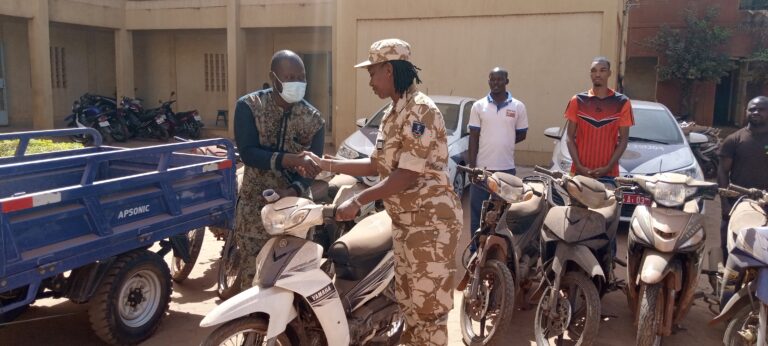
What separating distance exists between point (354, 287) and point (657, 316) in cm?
171

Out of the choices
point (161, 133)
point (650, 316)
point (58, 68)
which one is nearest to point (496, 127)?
point (650, 316)

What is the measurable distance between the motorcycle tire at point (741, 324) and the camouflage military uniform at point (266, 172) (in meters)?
2.53

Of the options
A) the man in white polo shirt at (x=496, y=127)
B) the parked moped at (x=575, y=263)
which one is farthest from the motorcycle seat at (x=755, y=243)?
the man in white polo shirt at (x=496, y=127)

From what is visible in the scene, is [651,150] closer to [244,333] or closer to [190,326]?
[190,326]

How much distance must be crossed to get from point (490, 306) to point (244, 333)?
1.68 meters

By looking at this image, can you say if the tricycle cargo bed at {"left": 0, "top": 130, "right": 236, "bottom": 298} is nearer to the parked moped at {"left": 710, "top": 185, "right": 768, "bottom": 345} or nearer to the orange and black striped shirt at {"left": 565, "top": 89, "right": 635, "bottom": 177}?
the orange and black striped shirt at {"left": 565, "top": 89, "right": 635, "bottom": 177}

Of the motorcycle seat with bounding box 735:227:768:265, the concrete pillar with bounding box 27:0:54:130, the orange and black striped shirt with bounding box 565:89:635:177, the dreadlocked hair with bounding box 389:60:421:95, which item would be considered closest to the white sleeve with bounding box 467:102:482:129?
the orange and black striped shirt with bounding box 565:89:635:177

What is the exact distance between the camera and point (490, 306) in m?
3.78

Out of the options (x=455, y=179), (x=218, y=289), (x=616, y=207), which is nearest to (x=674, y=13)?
(x=455, y=179)

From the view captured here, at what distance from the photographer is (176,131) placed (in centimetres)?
1510

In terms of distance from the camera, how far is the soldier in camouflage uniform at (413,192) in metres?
2.63

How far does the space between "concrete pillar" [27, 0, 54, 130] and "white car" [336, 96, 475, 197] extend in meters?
9.27

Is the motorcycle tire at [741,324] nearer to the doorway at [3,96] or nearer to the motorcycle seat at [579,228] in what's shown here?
the motorcycle seat at [579,228]

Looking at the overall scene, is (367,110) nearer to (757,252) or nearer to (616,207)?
(616,207)
